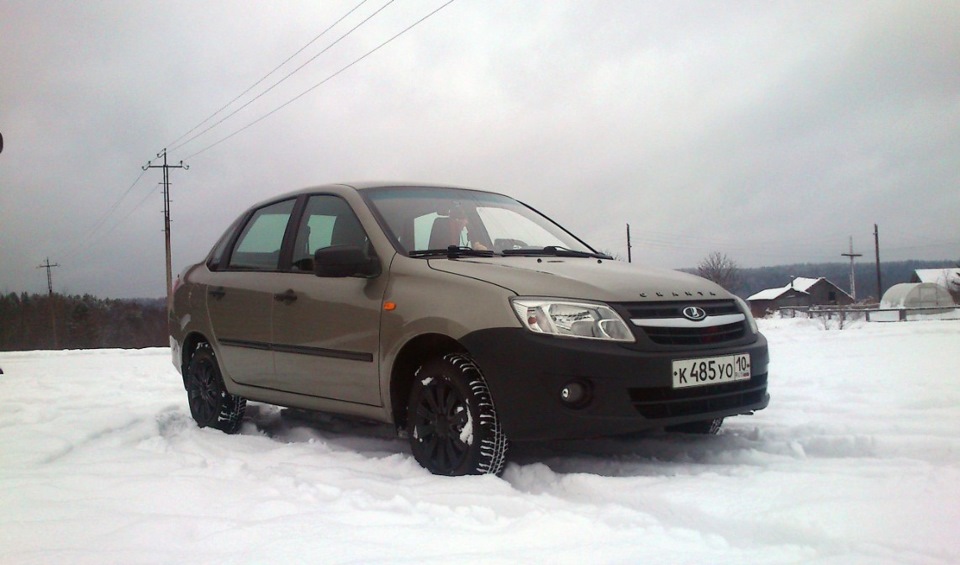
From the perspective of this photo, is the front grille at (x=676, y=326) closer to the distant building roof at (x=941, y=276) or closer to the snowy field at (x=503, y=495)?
the snowy field at (x=503, y=495)

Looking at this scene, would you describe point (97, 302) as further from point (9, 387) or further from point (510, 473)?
point (510, 473)

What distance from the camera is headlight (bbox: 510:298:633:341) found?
3.46 m

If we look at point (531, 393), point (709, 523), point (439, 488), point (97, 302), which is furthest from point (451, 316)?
point (97, 302)

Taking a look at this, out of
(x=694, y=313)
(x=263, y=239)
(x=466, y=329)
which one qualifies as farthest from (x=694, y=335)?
(x=263, y=239)

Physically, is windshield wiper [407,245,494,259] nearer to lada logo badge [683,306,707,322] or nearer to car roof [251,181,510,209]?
car roof [251,181,510,209]

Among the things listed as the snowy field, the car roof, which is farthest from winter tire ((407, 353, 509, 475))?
the car roof

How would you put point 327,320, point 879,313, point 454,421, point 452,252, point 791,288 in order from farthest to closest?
point 791,288 < point 879,313 < point 327,320 < point 452,252 < point 454,421

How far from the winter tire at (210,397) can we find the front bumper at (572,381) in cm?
271

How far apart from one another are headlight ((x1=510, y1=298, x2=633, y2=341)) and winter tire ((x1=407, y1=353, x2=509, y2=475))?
40cm

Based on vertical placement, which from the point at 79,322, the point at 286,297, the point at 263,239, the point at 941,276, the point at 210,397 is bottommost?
the point at 79,322

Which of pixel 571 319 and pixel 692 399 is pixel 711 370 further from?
pixel 571 319

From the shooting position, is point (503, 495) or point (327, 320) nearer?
point (503, 495)

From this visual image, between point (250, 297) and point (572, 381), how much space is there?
8.63 ft

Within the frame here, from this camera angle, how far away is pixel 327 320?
4.44 meters
